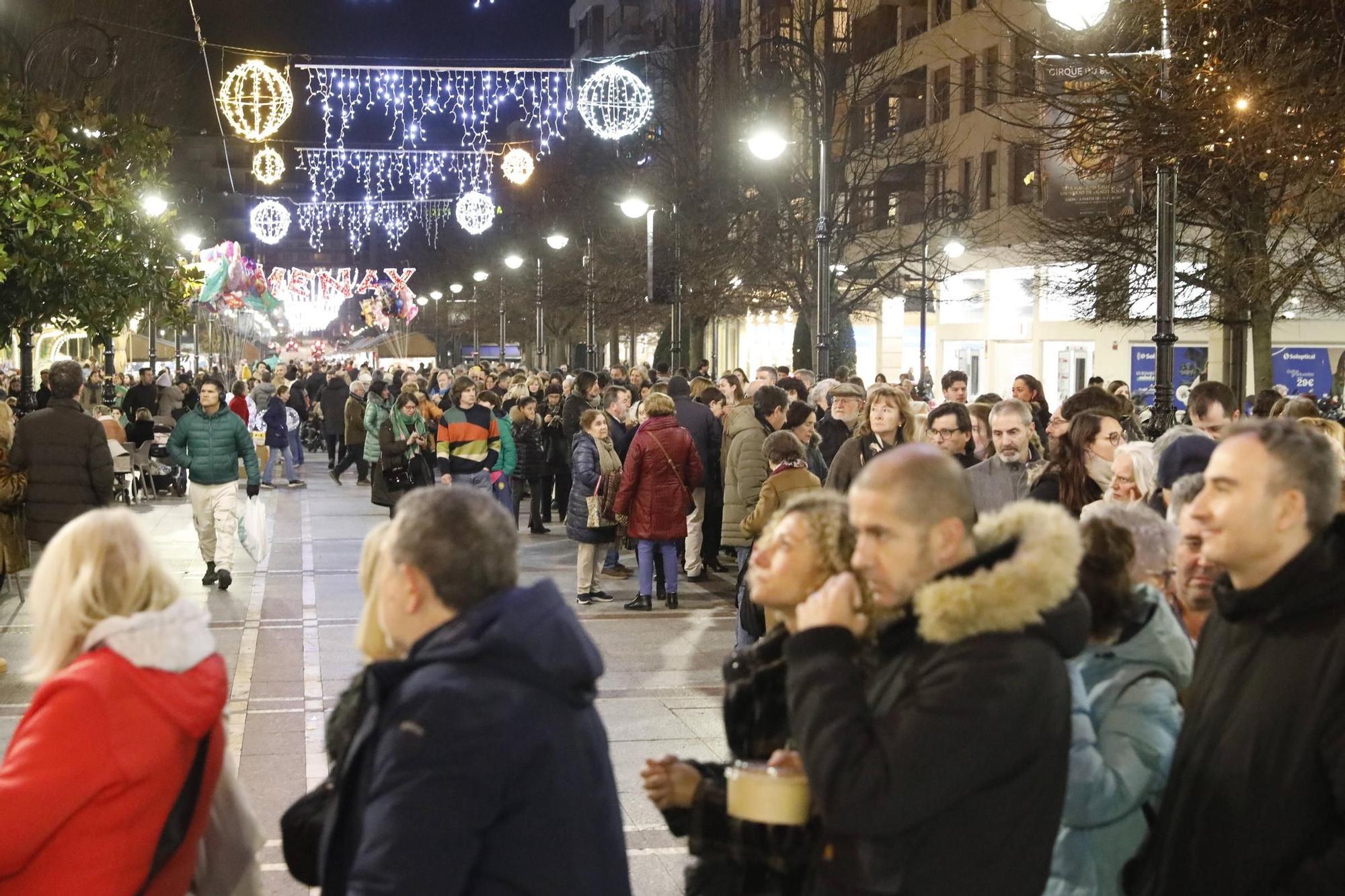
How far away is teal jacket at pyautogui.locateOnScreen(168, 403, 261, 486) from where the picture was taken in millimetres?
13992

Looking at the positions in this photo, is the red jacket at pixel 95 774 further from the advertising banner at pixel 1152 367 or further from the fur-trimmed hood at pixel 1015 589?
the advertising banner at pixel 1152 367

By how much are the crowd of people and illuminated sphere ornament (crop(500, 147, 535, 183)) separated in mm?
30359

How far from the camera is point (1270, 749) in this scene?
319 cm

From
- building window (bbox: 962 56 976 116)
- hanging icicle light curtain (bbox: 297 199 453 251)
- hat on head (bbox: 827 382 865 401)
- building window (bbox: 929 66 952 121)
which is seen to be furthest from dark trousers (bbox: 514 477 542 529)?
hanging icicle light curtain (bbox: 297 199 453 251)

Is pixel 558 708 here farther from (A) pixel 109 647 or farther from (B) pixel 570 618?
(A) pixel 109 647

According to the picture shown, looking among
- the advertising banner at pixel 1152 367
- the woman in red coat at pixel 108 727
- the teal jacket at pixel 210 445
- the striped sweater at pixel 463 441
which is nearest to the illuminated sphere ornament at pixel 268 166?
the striped sweater at pixel 463 441

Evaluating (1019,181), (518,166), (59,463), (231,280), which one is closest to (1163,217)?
(59,463)

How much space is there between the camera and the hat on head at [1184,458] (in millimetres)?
6918

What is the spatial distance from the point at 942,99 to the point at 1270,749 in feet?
125

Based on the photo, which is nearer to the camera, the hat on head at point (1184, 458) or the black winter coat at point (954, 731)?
the black winter coat at point (954, 731)

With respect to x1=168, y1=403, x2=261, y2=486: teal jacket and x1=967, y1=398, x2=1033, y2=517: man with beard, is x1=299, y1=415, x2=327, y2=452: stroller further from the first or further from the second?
x1=967, y1=398, x2=1033, y2=517: man with beard

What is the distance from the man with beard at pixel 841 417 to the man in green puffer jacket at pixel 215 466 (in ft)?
16.0

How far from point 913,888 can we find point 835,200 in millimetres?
27546

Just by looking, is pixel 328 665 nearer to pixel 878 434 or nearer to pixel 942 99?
pixel 878 434
